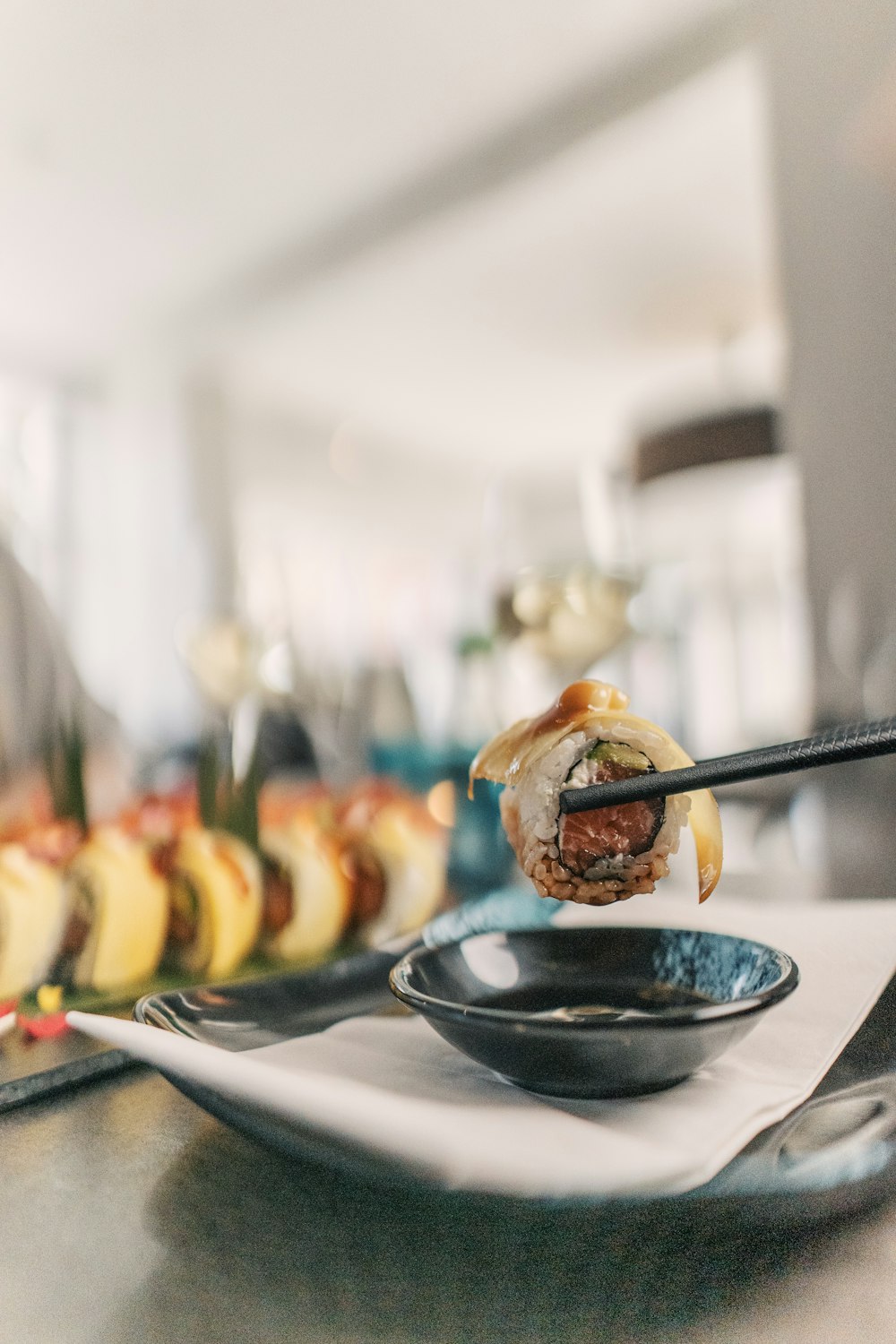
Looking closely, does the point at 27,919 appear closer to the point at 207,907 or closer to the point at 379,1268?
the point at 207,907

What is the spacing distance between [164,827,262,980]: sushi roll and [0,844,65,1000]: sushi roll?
0.20 feet

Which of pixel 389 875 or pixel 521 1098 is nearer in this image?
pixel 521 1098

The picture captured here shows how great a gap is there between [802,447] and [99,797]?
1.68 m

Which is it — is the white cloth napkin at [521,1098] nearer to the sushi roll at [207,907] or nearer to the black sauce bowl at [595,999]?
the black sauce bowl at [595,999]

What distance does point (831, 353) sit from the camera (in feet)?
6.47

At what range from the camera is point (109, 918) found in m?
0.40

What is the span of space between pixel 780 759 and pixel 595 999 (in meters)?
0.12

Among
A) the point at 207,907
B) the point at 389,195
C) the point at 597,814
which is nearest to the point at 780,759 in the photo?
the point at 597,814

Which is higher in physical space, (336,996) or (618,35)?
(618,35)

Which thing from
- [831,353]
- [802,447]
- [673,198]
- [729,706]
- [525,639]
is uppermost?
[673,198]

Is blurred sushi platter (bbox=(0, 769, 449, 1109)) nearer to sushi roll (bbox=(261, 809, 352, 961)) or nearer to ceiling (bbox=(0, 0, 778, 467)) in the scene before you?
sushi roll (bbox=(261, 809, 352, 961))

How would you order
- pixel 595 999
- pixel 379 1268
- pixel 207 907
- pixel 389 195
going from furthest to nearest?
pixel 389 195, pixel 207 907, pixel 595 999, pixel 379 1268

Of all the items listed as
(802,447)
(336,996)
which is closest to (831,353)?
(802,447)

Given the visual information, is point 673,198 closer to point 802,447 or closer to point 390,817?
point 802,447
